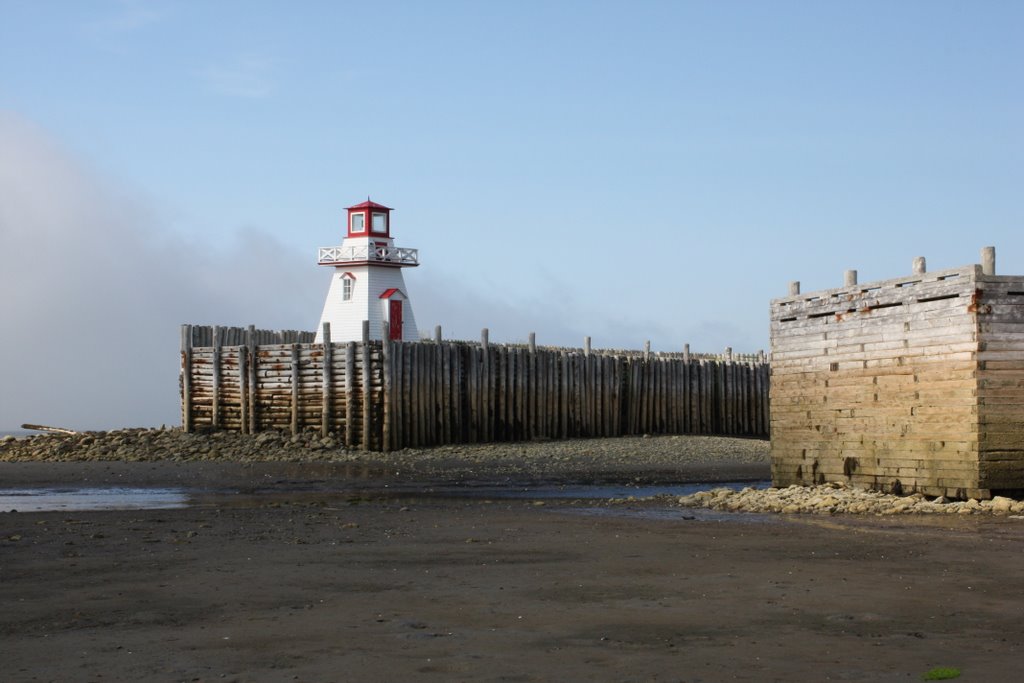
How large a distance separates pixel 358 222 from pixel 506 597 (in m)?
34.8

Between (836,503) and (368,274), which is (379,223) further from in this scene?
(836,503)

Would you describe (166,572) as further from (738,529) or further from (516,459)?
(516,459)

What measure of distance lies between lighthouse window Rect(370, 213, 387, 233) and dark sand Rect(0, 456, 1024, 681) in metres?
27.9

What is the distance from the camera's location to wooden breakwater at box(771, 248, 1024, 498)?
16.2 metres

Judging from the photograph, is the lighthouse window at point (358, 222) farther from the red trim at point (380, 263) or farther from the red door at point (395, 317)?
the red door at point (395, 317)

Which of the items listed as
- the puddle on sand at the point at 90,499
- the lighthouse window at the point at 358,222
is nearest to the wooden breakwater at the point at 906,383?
the puddle on sand at the point at 90,499

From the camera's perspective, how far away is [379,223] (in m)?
43.3

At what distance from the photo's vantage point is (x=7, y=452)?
102 feet

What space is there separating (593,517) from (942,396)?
5113 mm

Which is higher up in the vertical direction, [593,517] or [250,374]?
[250,374]

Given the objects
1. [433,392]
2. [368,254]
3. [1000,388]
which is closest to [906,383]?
[1000,388]

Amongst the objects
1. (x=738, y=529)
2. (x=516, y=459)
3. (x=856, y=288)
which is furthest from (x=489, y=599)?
(x=516, y=459)

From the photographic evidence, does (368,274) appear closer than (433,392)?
No

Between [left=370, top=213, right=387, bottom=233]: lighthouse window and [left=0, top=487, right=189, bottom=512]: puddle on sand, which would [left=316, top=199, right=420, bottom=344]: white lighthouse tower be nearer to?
[left=370, top=213, right=387, bottom=233]: lighthouse window
